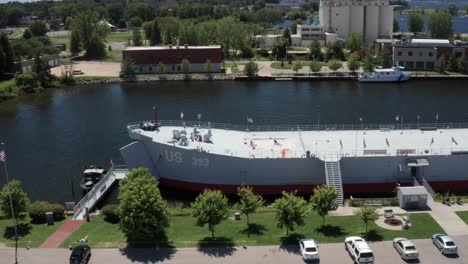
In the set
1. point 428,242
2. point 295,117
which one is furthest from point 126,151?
point 295,117

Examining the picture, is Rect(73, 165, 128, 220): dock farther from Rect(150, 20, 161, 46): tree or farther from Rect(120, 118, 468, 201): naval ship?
Rect(150, 20, 161, 46): tree

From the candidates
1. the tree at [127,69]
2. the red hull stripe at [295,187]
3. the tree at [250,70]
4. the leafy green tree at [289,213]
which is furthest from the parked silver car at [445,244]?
the tree at [127,69]

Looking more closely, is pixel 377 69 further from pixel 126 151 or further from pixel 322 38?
pixel 126 151

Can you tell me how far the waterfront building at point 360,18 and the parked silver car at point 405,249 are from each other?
103 metres

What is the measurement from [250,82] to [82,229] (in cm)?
6117

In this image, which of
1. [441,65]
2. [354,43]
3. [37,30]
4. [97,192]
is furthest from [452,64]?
[37,30]

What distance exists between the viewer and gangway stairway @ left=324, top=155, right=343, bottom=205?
3547cm

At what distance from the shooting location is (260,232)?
2873 centimetres

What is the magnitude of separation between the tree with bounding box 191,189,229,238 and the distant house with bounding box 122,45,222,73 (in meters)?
68.6

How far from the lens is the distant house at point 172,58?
95438 mm

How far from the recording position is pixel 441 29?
12612cm

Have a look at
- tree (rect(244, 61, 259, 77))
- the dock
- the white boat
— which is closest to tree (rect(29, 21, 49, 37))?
tree (rect(244, 61, 259, 77))

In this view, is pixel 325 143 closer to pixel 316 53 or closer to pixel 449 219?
pixel 449 219

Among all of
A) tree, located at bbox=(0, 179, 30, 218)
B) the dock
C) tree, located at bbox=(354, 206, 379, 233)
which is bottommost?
the dock
